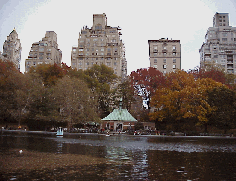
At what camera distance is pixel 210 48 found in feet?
437

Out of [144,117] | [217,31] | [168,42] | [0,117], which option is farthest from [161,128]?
[217,31]

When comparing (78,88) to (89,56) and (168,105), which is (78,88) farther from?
(89,56)

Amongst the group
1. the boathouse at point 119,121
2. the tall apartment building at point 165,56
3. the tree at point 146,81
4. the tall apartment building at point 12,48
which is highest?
the tall apartment building at point 12,48

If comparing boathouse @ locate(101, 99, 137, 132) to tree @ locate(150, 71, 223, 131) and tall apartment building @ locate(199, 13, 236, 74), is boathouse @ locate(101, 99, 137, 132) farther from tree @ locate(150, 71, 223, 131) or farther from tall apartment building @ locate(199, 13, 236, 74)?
tall apartment building @ locate(199, 13, 236, 74)

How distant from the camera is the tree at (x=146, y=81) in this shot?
76.1 metres

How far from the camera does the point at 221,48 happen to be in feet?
438

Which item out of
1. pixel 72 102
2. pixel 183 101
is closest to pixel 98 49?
pixel 72 102

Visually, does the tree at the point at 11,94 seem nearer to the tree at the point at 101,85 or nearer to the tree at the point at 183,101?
the tree at the point at 101,85

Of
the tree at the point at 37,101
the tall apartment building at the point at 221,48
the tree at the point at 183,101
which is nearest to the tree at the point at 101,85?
the tree at the point at 37,101

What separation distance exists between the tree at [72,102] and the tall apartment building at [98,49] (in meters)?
54.1

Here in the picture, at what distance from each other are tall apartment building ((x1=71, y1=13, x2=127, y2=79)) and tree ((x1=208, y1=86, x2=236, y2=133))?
193ft

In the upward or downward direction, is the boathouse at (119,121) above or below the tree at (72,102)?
below

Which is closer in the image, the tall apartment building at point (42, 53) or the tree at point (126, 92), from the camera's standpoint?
the tree at point (126, 92)

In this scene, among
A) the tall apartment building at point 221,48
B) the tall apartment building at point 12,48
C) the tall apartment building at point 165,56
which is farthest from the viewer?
the tall apartment building at point 12,48
